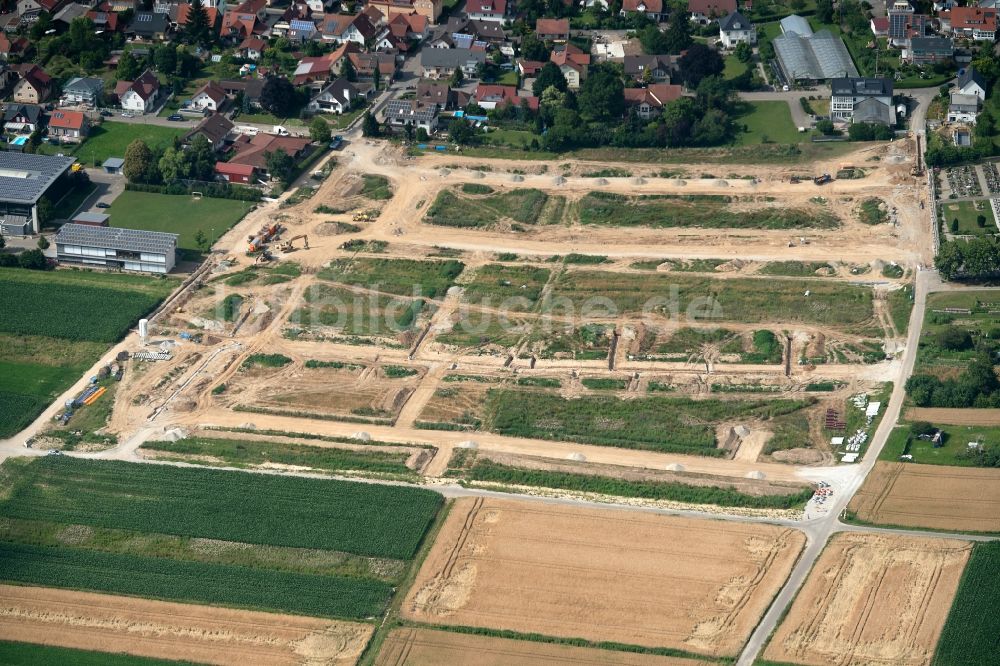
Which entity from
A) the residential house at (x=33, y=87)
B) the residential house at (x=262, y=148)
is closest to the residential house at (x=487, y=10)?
the residential house at (x=262, y=148)

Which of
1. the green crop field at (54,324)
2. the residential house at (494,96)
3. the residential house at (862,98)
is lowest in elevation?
the green crop field at (54,324)

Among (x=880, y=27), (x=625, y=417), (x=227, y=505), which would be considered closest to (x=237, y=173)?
(x=227, y=505)

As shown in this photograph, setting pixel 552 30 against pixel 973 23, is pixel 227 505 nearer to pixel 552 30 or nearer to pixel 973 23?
pixel 552 30

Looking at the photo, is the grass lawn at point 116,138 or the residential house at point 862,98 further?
the grass lawn at point 116,138

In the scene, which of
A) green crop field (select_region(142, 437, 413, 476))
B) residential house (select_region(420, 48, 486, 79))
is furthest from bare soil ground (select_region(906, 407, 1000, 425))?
residential house (select_region(420, 48, 486, 79))

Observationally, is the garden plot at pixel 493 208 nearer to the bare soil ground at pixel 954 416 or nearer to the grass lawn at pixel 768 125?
the grass lawn at pixel 768 125

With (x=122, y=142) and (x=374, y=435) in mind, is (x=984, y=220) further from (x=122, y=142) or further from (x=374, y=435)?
(x=122, y=142)
